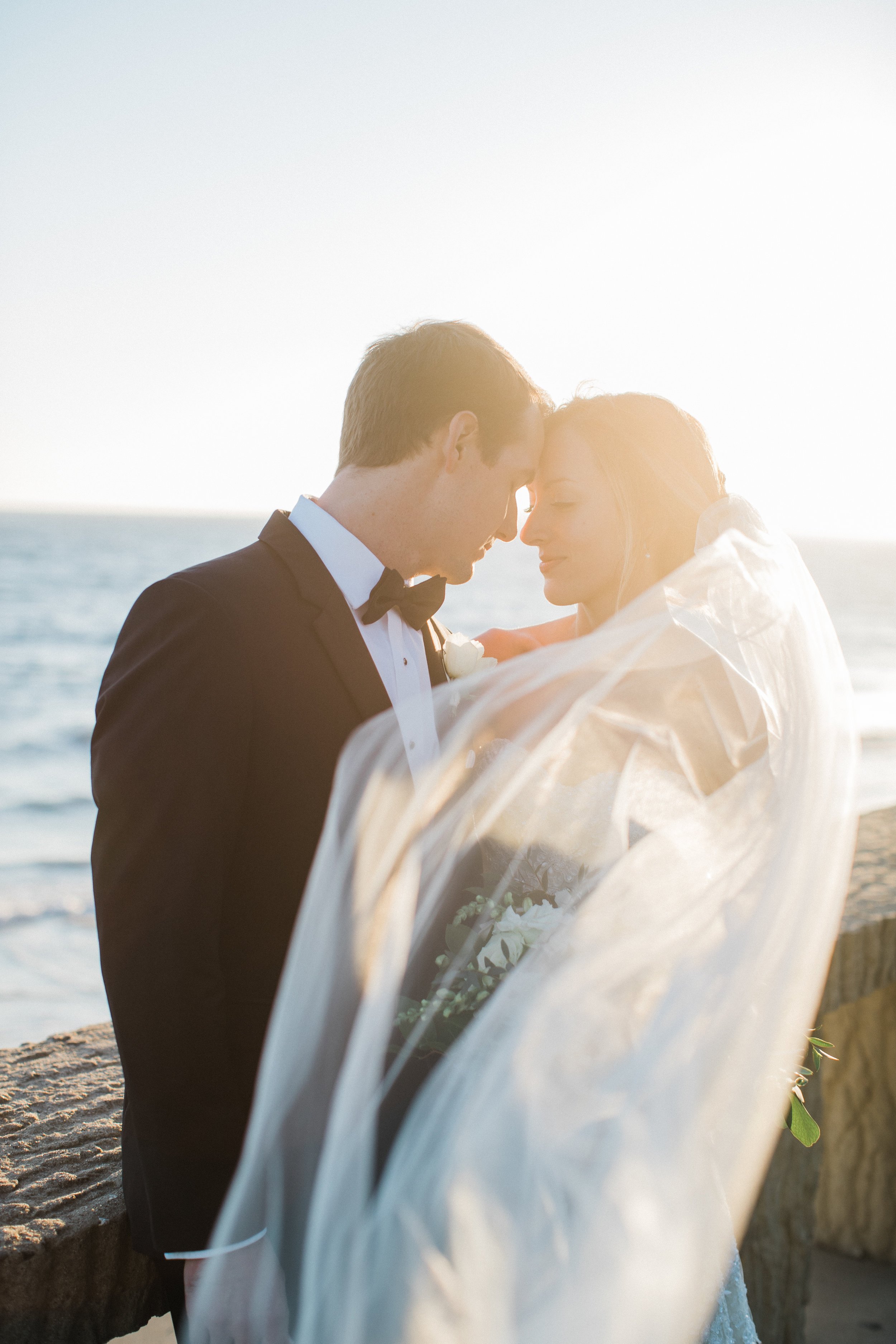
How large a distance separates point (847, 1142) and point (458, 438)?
344 cm

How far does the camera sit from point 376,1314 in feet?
4.67

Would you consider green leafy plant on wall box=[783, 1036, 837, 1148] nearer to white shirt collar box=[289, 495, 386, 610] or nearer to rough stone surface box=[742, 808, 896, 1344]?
rough stone surface box=[742, 808, 896, 1344]

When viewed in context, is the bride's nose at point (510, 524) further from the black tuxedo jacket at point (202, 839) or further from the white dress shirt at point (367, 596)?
the black tuxedo jacket at point (202, 839)

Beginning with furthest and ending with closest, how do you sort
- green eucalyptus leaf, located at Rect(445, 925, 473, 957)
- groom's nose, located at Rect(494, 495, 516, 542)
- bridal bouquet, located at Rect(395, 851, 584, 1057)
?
1. groom's nose, located at Rect(494, 495, 516, 542)
2. green eucalyptus leaf, located at Rect(445, 925, 473, 957)
3. bridal bouquet, located at Rect(395, 851, 584, 1057)

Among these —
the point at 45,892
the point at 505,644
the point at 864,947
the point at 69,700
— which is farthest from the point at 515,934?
the point at 69,700

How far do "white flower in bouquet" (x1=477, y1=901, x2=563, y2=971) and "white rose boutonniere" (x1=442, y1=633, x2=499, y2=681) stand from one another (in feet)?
2.45

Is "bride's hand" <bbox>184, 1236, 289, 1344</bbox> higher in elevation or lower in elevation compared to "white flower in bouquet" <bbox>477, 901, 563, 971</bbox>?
lower

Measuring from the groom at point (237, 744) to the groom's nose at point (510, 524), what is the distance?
320mm

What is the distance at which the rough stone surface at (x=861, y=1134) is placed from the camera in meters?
3.68

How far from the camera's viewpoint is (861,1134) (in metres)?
3.80

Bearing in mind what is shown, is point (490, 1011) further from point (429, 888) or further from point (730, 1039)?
point (730, 1039)

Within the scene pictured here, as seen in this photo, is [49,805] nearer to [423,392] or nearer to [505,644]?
[505,644]

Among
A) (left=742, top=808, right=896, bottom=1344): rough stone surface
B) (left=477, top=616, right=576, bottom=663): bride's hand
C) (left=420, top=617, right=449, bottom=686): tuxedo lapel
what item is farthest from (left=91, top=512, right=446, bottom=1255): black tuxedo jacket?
(left=742, top=808, right=896, bottom=1344): rough stone surface

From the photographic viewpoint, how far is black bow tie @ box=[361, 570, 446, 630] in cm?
212
